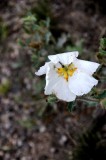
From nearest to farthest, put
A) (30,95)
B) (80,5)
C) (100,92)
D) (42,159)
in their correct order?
(100,92), (42,159), (30,95), (80,5)

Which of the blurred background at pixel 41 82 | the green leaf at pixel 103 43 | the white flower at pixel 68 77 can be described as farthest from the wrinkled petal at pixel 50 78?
the blurred background at pixel 41 82

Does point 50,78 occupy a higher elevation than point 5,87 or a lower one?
higher

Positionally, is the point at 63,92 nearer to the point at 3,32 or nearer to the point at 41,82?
the point at 41,82

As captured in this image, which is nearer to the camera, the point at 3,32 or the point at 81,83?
the point at 81,83

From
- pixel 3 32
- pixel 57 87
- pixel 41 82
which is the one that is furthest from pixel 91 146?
pixel 3 32

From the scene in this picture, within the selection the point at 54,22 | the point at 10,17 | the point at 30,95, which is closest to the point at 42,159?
the point at 30,95

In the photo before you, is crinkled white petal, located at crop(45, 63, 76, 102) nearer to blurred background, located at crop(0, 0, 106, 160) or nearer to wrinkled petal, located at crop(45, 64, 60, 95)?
wrinkled petal, located at crop(45, 64, 60, 95)

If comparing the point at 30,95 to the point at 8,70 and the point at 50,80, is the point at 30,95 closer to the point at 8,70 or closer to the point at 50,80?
the point at 8,70
